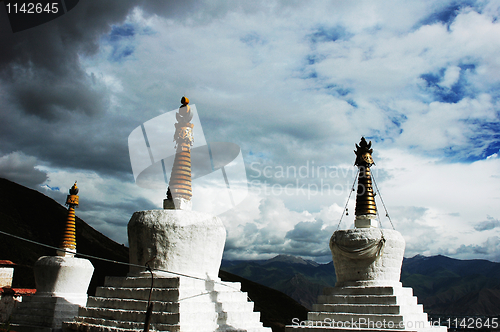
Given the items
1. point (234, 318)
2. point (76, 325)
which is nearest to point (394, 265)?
point (234, 318)

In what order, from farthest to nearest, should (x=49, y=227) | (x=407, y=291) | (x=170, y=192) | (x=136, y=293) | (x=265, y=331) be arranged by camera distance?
(x=49, y=227), (x=407, y=291), (x=170, y=192), (x=265, y=331), (x=136, y=293)

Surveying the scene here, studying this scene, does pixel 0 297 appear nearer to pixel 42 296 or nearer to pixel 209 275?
pixel 42 296

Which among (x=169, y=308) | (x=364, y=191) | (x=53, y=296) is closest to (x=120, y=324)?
(x=169, y=308)

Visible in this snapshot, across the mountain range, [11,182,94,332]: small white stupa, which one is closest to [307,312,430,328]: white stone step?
[11,182,94,332]: small white stupa

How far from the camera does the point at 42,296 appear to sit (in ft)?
53.2

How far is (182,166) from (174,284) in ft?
13.8

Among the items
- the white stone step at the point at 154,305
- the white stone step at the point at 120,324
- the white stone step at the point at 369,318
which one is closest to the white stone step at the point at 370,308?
the white stone step at the point at 369,318

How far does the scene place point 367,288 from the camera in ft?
45.3

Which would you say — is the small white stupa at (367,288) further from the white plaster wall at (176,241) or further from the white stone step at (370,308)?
the white plaster wall at (176,241)

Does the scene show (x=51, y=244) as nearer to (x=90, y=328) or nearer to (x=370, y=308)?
(x=90, y=328)

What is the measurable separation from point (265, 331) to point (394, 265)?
222 inches

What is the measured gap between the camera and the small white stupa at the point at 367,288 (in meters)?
13.0

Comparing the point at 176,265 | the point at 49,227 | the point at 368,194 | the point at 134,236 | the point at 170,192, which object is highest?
the point at 49,227

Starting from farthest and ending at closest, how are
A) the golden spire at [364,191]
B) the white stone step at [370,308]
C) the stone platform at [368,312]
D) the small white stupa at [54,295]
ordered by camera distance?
the small white stupa at [54,295] < the golden spire at [364,191] < the white stone step at [370,308] < the stone platform at [368,312]
